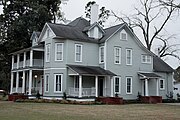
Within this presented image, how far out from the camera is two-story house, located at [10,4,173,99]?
2825 centimetres

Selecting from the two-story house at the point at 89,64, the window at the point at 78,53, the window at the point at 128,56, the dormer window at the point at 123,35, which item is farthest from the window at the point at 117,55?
the window at the point at 78,53

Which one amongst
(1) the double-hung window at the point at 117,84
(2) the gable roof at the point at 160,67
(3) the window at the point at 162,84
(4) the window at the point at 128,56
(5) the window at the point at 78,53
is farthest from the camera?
(2) the gable roof at the point at 160,67

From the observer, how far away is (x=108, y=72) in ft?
94.8

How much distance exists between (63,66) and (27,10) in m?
17.2

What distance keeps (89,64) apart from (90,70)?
1.97 m

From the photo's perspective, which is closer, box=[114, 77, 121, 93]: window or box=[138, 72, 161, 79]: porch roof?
box=[114, 77, 121, 93]: window

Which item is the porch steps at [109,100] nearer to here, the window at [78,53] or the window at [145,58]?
the window at [78,53]

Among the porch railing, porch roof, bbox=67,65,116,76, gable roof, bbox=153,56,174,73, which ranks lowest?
the porch railing

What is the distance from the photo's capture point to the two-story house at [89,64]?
92.7 ft

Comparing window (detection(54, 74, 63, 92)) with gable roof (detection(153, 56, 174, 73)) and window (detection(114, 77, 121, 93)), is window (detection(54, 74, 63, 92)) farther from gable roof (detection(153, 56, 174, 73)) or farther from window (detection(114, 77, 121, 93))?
gable roof (detection(153, 56, 174, 73))

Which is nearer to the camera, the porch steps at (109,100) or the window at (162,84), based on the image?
the porch steps at (109,100)

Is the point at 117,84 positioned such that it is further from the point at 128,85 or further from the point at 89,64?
the point at 89,64

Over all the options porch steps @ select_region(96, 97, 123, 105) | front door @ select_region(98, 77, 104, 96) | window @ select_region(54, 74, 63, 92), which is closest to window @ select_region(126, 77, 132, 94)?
front door @ select_region(98, 77, 104, 96)

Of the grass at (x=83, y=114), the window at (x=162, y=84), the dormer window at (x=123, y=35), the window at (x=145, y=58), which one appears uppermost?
the dormer window at (x=123, y=35)
